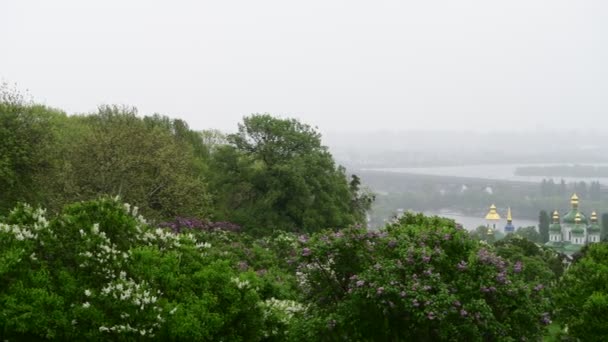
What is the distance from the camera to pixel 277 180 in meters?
53.4

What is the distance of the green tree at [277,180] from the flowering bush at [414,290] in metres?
33.8

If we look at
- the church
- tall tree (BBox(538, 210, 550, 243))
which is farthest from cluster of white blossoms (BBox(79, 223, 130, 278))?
tall tree (BBox(538, 210, 550, 243))

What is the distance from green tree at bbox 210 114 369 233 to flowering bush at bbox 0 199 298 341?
115 ft

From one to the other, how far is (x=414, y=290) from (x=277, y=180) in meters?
37.6

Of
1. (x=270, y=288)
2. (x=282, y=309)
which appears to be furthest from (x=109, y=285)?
(x=270, y=288)

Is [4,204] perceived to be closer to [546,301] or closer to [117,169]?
[117,169]

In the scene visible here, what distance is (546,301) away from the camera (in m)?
17.6

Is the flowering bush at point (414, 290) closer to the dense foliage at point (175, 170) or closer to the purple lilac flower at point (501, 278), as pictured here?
the purple lilac flower at point (501, 278)

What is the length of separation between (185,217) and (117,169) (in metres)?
5.20

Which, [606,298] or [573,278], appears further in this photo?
[573,278]

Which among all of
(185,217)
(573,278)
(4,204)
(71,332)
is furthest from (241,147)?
(71,332)

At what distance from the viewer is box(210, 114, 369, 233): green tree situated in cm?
5316

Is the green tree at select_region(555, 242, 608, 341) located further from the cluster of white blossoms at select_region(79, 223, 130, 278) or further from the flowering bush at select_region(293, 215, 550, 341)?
the cluster of white blossoms at select_region(79, 223, 130, 278)

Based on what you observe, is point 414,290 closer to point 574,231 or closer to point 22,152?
point 22,152
